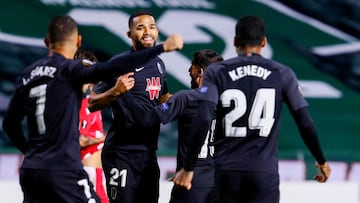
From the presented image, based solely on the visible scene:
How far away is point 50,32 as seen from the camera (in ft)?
24.5

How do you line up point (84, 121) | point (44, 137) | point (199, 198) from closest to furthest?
point (44, 137)
point (199, 198)
point (84, 121)

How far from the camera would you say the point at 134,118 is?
9078 millimetres

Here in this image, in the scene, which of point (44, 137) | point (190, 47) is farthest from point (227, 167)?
point (190, 47)

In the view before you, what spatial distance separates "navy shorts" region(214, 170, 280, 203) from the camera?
7543mm

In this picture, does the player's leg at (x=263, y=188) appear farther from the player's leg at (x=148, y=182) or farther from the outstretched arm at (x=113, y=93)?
the player's leg at (x=148, y=182)

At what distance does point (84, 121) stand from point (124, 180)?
1.86m

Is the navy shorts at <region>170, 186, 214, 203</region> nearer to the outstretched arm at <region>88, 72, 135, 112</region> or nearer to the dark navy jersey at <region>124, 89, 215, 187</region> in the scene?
the dark navy jersey at <region>124, 89, 215, 187</region>

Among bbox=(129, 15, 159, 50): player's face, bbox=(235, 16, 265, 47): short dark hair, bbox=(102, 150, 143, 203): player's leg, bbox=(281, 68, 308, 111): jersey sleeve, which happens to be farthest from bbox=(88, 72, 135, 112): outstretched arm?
bbox=(281, 68, 308, 111): jersey sleeve

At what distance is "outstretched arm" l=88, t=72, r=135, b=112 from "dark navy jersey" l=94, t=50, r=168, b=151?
0.12 m

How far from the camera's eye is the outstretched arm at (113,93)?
27.7 ft

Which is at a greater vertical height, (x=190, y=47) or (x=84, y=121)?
(x=190, y=47)

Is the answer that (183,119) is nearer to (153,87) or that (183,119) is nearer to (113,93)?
(153,87)

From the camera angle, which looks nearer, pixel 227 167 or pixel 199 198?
pixel 227 167

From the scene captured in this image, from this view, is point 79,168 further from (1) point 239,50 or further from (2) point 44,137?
(1) point 239,50
